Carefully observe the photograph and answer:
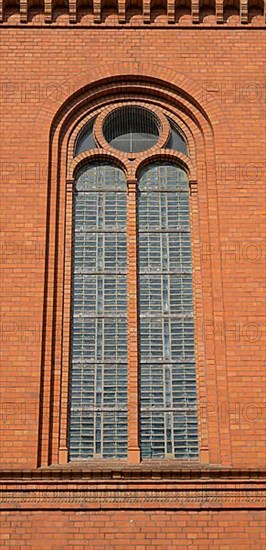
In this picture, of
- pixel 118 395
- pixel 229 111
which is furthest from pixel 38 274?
pixel 229 111

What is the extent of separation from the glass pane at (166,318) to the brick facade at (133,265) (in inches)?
7.1

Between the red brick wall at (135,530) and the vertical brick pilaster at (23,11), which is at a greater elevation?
the vertical brick pilaster at (23,11)

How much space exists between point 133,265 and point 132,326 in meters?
0.95

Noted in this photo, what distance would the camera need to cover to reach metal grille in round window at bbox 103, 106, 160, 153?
14.4m

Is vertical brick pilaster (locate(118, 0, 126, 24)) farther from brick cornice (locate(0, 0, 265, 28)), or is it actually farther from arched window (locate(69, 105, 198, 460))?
arched window (locate(69, 105, 198, 460))

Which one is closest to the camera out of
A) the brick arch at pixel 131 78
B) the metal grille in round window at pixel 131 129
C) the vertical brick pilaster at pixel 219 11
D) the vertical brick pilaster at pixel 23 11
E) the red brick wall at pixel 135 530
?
the red brick wall at pixel 135 530

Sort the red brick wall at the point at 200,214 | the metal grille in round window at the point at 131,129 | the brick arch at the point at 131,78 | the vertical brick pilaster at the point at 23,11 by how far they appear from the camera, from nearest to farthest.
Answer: the red brick wall at the point at 200,214 < the brick arch at the point at 131,78 < the metal grille in round window at the point at 131,129 < the vertical brick pilaster at the point at 23,11

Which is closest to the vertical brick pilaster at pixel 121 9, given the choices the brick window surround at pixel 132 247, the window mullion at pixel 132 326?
the brick window surround at pixel 132 247

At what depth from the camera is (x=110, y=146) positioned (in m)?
14.2

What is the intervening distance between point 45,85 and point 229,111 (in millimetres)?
2834

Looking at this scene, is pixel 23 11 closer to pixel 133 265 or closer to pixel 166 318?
pixel 133 265

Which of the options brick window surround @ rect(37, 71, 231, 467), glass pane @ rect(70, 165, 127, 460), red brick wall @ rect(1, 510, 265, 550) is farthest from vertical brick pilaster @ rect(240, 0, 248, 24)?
red brick wall @ rect(1, 510, 265, 550)

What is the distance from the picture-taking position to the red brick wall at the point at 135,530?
10797mm

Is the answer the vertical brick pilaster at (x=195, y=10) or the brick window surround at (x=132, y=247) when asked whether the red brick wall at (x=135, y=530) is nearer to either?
the brick window surround at (x=132, y=247)
